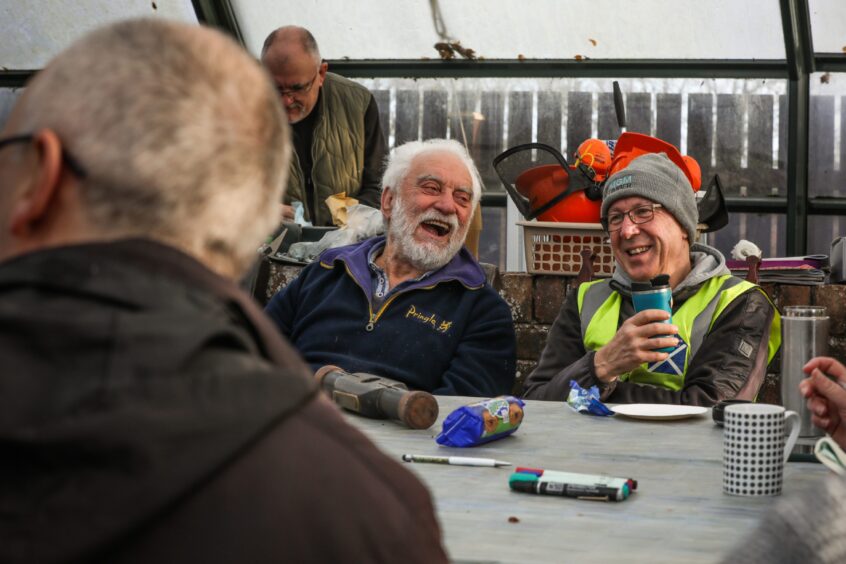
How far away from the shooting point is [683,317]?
3.06 meters

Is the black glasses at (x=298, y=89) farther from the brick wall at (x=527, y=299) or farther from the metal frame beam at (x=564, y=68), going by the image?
the metal frame beam at (x=564, y=68)

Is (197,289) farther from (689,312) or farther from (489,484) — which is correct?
(689,312)

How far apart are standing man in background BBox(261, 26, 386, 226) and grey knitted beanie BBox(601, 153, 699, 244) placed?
1948 mm

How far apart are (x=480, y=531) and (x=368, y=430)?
77cm

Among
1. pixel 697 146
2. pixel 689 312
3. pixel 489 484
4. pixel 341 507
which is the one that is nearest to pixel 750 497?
pixel 489 484

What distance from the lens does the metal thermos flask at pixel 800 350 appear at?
201 cm

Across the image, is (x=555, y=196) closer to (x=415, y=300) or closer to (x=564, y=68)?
(x=415, y=300)

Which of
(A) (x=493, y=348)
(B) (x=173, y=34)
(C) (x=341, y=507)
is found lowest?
(A) (x=493, y=348)

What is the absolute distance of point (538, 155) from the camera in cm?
641

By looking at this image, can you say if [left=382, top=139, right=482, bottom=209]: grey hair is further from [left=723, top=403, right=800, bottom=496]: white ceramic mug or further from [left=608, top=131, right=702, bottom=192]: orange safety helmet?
[left=723, top=403, right=800, bottom=496]: white ceramic mug

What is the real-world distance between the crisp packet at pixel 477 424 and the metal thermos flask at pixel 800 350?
0.51 meters

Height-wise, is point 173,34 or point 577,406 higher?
point 173,34

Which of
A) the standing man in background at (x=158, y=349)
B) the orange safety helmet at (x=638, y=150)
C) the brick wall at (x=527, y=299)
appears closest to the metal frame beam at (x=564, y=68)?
the orange safety helmet at (x=638, y=150)

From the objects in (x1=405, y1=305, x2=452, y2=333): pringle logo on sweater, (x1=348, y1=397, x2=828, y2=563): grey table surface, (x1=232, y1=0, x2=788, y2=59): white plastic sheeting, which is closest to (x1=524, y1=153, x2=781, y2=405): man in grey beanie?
(x1=405, y1=305, x2=452, y2=333): pringle logo on sweater
